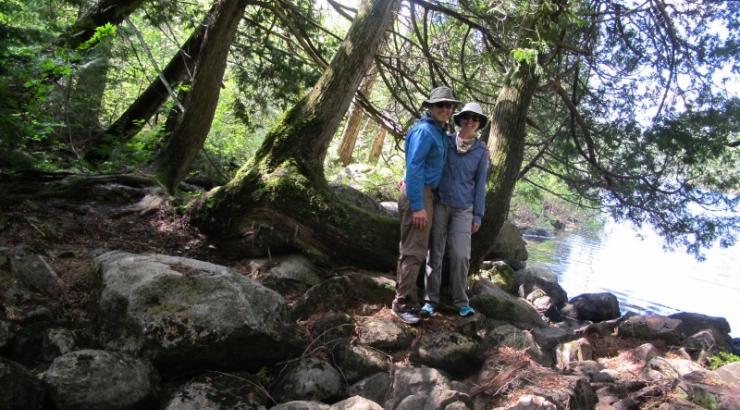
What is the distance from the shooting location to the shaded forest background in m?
5.14

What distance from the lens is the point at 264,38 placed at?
8273 millimetres

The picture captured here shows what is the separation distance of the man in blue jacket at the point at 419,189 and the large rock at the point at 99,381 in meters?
2.10

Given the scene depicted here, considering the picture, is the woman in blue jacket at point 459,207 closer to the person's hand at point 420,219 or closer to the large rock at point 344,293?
the person's hand at point 420,219

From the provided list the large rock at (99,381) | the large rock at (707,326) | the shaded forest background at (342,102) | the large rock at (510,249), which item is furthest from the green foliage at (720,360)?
the large rock at (99,381)

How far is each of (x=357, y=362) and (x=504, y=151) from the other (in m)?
2.79

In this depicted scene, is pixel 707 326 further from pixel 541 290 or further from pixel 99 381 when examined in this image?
pixel 99 381

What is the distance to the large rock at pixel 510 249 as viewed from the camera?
1158 centimetres

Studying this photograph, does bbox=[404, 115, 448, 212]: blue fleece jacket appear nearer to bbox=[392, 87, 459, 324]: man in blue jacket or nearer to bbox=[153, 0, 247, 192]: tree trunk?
bbox=[392, 87, 459, 324]: man in blue jacket

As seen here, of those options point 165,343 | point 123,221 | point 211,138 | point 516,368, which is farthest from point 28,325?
point 211,138

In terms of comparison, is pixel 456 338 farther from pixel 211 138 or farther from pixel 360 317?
pixel 211 138

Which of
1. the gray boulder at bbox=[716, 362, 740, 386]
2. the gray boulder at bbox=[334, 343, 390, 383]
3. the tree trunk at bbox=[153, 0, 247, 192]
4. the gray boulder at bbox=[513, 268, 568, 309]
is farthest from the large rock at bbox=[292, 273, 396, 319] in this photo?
the gray boulder at bbox=[513, 268, 568, 309]

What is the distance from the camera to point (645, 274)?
17.5 metres

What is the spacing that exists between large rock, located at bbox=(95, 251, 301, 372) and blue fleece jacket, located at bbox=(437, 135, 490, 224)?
166cm

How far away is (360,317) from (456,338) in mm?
810
